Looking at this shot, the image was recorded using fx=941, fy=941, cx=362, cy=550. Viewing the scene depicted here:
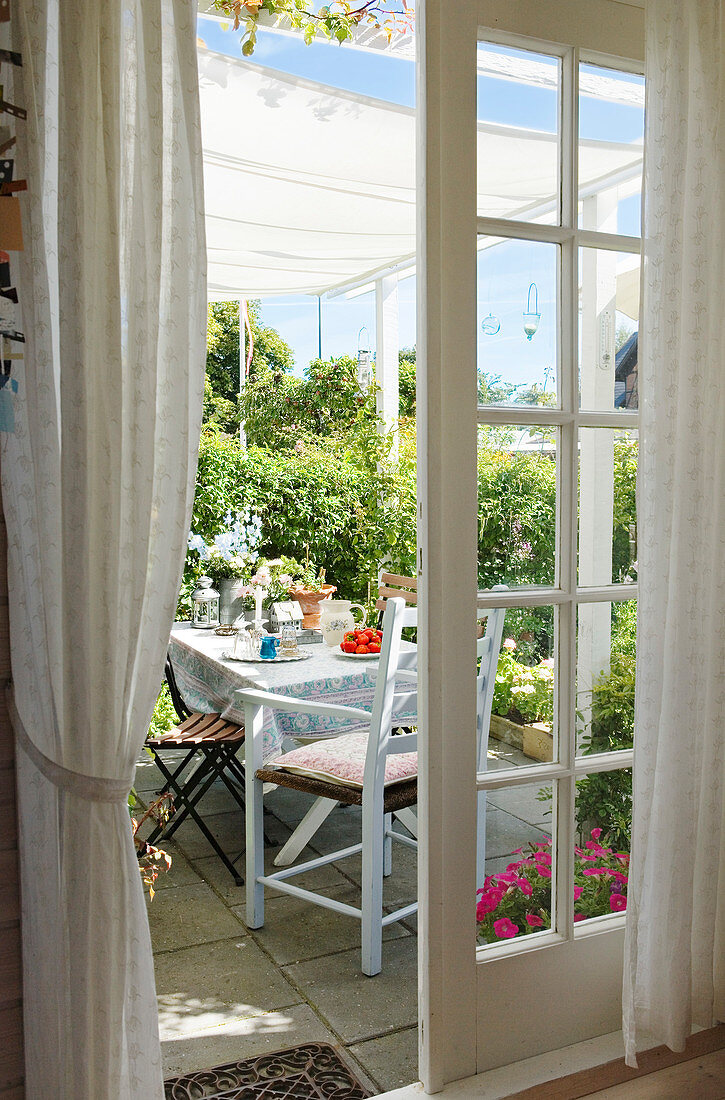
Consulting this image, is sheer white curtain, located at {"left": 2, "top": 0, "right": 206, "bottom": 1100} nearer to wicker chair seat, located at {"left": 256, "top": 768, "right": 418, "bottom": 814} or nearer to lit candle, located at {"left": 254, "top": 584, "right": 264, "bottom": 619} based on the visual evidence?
wicker chair seat, located at {"left": 256, "top": 768, "right": 418, "bottom": 814}

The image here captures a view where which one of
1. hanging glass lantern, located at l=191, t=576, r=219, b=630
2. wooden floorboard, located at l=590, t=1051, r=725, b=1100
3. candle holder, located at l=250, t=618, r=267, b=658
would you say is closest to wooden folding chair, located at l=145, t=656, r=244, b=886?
candle holder, located at l=250, t=618, r=267, b=658

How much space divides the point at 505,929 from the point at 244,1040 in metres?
0.80

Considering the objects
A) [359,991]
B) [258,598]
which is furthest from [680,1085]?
[258,598]

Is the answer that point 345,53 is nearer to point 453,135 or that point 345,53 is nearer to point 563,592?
point 453,135

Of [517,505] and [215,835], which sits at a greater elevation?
[517,505]

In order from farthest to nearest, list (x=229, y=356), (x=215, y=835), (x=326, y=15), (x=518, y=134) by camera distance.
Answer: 1. (x=229, y=356)
2. (x=215, y=835)
3. (x=326, y=15)
4. (x=518, y=134)

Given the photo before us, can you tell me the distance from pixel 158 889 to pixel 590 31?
3074 millimetres

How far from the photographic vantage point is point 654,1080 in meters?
2.33

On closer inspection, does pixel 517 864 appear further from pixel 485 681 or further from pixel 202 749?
pixel 202 749

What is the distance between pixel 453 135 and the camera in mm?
2111

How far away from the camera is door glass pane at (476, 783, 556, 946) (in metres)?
2.34

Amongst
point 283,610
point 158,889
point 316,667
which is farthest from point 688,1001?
point 283,610

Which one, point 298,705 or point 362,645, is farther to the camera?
point 362,645

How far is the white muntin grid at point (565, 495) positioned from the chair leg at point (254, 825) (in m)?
1.09
